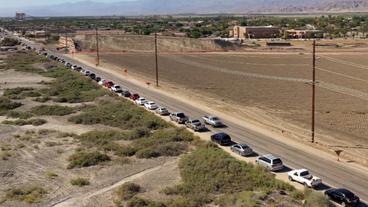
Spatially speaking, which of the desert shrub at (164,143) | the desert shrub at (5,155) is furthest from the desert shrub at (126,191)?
the desert shrub at (5,155)

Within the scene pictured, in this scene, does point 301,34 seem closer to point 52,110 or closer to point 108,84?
point 108,84

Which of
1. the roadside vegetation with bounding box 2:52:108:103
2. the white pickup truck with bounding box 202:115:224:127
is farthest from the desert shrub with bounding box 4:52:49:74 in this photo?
the white pickup truck with bounding box 202:115:224:127

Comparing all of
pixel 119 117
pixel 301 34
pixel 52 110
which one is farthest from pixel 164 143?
pixel 301 34

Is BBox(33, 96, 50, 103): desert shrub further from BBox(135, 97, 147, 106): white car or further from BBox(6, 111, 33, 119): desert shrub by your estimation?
BBox(135, 97, 147, 106): white car

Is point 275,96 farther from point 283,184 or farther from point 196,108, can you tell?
point 283,184

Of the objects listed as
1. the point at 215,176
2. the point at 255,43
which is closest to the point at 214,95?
the point at 215,176

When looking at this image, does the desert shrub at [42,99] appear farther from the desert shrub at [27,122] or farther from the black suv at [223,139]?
the black suv at [223,139]

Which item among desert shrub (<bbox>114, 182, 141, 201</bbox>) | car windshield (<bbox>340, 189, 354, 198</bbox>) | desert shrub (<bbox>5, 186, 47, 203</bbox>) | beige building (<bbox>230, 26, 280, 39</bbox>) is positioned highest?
beige building (<bbox>230, 26, 280, 39</bbox>)
